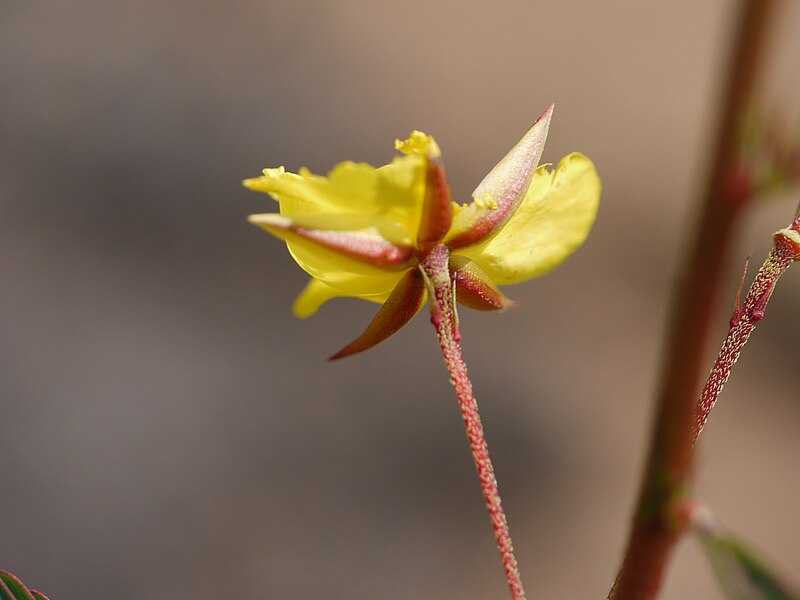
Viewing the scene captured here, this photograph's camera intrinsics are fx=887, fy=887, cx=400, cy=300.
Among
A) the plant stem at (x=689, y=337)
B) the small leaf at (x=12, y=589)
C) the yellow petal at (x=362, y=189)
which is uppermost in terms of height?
the yellow petal at (x=362, y=189)

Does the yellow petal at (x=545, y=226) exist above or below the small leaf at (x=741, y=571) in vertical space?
above

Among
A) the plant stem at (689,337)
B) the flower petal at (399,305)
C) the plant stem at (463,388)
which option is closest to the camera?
the plant stem at (689,337)

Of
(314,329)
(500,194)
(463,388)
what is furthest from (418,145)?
(314,329)

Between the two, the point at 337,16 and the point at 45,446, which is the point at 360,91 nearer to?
the point at 337,16

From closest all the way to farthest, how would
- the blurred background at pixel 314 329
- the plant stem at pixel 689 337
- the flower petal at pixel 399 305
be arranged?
the plant stem at pixel 689 337, the flower petal at pixel 399 305, the blurred background at pixel 314 329

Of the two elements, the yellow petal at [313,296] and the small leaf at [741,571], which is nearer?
the small leaf at [741,571]

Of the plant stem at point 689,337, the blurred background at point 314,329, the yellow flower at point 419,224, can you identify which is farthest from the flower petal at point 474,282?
the blurred background at point 314,329

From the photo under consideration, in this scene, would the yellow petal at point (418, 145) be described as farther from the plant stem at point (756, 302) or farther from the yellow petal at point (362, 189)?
the plant stem at point (756, 302)

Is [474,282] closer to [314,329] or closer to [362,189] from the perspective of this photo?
[362,189]

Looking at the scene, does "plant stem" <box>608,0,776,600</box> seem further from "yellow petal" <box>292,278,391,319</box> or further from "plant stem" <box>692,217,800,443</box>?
"yellow petal" <box>292,278,391,319</box>

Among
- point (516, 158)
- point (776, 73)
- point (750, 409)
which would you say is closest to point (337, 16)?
point (750, 409)
